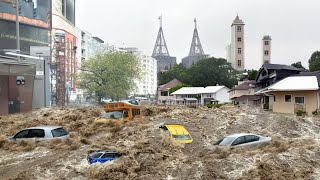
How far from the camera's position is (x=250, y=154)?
17.2 metres

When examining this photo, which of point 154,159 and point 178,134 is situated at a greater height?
point 178,134

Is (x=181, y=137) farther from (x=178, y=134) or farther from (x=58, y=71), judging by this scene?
(x=58, y=71)

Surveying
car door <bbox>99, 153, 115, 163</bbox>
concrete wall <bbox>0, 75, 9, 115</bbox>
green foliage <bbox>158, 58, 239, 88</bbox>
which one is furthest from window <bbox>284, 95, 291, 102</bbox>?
green foliage <bbox>158, 58, 239, 88</bbox>

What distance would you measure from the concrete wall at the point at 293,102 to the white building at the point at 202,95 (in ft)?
117

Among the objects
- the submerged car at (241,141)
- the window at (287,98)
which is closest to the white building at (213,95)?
the window at (287,98)

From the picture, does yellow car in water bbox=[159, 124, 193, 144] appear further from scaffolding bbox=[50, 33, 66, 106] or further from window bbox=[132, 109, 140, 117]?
scaffolding bbox=[50, 33, 66, 106]

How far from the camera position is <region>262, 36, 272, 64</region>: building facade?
397 ft

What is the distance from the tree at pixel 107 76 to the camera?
75188mm

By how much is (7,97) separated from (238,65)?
318ft

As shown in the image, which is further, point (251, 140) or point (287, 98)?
point (287, 98)

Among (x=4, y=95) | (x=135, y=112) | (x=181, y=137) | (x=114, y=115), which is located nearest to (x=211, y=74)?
(x=4, y=95)

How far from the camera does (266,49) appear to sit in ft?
404

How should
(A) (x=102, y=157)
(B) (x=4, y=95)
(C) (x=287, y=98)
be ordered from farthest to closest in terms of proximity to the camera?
(B) (x=4, y=95), (C) (x=287, y=98), (A) (x=102, y=157)

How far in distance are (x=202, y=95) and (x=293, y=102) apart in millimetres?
43083
